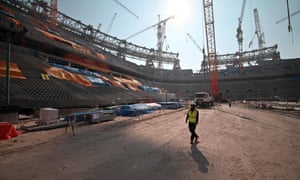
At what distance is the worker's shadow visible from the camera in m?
3.77

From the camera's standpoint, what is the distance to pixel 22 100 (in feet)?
35.6

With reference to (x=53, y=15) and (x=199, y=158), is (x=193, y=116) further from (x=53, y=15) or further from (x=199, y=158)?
(x=53, y=15)

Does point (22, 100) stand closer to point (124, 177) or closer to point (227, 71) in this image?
point (124, 177)

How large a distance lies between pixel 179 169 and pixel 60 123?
8693 mm

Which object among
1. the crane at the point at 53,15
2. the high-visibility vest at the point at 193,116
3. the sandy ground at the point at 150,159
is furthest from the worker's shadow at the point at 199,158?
the crane at the point at 53,15

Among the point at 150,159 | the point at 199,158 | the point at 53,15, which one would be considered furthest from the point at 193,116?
the point at 53,15

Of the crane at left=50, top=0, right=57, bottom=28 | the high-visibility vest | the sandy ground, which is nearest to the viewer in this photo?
the sandy ground

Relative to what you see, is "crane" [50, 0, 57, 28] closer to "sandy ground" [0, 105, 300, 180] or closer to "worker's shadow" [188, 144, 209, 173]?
"sandy ground" [0, 105, 300, 180]

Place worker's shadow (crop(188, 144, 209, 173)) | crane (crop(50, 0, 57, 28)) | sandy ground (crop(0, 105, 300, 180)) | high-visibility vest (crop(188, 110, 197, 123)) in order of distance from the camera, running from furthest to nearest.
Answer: crane (crop(50, 0, 57, 28)), high-visibility vest (crop(188, 110, 197, 123)), worker's shadow (crop(188, 144, 209, 173)), sandy ground (crop(0, 105, 300, 180))

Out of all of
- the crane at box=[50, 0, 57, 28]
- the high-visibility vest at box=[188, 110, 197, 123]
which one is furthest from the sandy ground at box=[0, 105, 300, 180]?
the crane at box=[50, 0, 57, 28]

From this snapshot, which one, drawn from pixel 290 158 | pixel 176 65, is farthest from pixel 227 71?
pixel 290 158

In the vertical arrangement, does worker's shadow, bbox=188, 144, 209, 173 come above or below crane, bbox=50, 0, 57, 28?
below

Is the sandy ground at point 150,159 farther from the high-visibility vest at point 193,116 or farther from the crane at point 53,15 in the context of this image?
the crane at point 53,15

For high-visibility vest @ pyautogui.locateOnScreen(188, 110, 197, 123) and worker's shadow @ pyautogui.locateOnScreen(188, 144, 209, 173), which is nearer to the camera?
worker's shadow @ pyautogui.locateOnScreen(188, 144, 209, 173)
